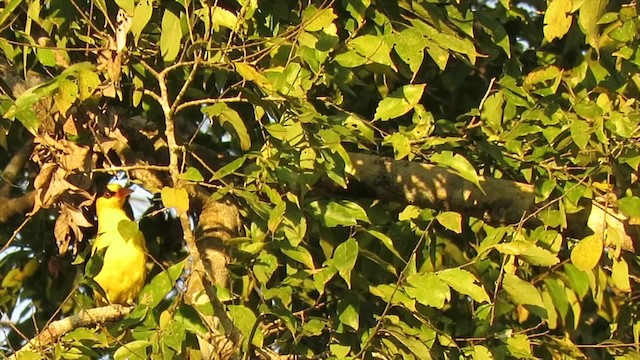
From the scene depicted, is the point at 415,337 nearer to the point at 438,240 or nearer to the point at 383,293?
the point at 383,293

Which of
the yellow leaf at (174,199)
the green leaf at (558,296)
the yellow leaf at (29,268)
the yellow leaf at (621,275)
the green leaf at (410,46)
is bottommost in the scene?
the yellow leaf at (29,268)

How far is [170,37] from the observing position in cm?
233

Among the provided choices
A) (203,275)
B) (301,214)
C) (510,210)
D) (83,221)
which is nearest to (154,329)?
(203,275)

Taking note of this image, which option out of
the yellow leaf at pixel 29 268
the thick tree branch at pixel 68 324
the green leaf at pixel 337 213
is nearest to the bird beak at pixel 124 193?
the yellow leaf at pixel 29 268

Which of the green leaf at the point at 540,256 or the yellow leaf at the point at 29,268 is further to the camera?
the yellow leaf at the point at 29,268

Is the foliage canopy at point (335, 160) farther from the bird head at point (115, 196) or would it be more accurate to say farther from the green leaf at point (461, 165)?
the bird head at point (115, 196)

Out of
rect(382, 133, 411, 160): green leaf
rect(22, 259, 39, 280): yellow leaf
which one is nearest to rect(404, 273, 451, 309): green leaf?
rect(382, 133, 411, 160): green leaf

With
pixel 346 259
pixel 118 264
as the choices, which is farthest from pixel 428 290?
pixel 118 264

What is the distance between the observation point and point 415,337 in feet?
8.03

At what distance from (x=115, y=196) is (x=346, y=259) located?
135 cm

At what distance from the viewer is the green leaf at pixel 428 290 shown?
2.34 m

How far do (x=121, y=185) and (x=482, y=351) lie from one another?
148cm

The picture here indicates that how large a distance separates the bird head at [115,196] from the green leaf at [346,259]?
1251 mm

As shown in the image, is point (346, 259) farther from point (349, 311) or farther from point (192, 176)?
point (192, 176)
